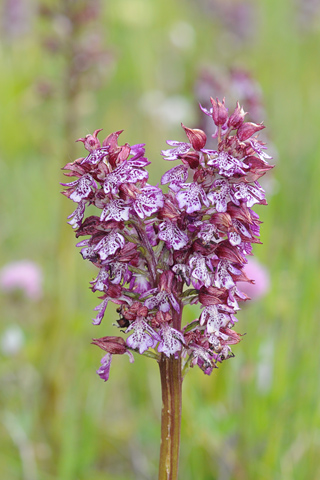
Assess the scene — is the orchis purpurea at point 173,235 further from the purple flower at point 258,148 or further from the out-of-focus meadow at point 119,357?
the out-of-focus meadow at point 119,357

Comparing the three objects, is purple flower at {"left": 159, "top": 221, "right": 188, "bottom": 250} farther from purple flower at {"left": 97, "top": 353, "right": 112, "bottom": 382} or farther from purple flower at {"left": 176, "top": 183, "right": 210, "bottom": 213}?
purple flower at {"left": 97, "top": 353, "right": 112, "bottom": 382}

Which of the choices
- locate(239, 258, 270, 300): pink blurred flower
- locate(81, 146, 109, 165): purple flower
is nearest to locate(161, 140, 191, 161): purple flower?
locate(81, 146, 109, 165): purple flower

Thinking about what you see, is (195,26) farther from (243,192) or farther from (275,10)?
(243,192)

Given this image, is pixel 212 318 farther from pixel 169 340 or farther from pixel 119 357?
pixel 119 357

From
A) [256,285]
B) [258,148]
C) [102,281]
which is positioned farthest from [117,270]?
[256,285]

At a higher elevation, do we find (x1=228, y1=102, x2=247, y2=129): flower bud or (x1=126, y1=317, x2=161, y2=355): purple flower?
Answer: (x1=228, y1=102, x2=247, y2=129): flower bud

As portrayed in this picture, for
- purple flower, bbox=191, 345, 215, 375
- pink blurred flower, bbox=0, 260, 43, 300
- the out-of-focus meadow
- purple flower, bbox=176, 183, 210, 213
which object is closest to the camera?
purple flower, bbox=176, 183, 210, 213
